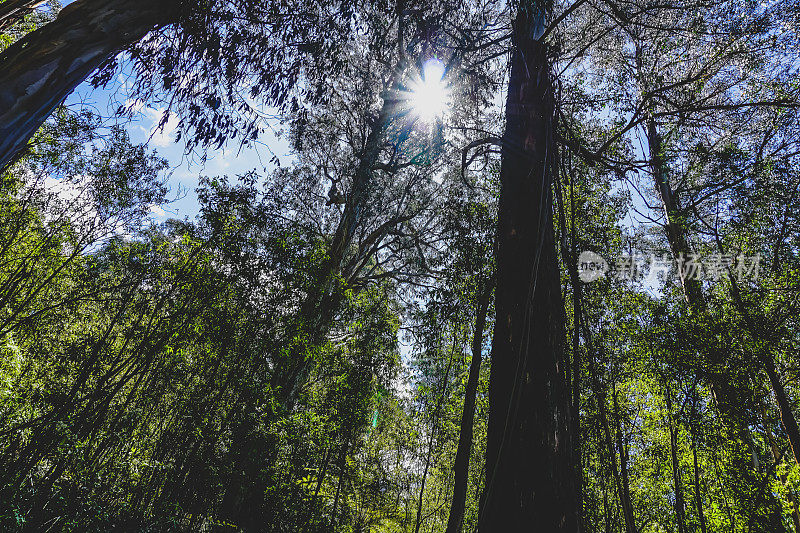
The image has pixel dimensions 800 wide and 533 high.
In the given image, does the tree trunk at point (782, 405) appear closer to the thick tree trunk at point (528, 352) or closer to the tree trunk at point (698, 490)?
the tree trunk at point (698, 490)

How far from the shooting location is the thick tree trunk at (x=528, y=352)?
1.19 meters

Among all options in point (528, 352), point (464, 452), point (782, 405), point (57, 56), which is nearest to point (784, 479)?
point (782, 405)

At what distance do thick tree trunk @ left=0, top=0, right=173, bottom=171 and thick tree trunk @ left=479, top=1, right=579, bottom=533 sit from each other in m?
2.31

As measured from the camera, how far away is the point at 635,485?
729 centimetres

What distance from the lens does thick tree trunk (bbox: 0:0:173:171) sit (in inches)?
60.4

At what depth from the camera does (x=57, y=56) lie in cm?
175

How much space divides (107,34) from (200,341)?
172 inches

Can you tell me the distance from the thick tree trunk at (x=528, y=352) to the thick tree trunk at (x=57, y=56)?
2307 millimetres

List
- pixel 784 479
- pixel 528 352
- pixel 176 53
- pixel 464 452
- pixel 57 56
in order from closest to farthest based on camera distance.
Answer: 1. pixel 528 352
2. pixel 57 56
3. pixel 176 53
4. pixel 464 452
5. pixel 784 479

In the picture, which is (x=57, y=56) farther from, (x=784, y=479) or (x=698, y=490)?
(x=784, y=479)

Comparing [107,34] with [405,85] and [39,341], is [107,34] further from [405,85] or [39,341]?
[39,341]

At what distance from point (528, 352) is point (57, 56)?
270 cm

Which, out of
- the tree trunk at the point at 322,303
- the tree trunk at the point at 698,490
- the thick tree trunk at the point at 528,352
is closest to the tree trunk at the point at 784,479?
the tree trunk at the point at 698,490

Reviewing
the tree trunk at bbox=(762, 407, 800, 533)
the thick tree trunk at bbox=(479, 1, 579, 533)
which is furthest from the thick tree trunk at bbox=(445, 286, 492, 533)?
the tree trunk at bbox=(762, 407, 800, 533)
